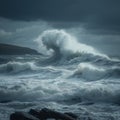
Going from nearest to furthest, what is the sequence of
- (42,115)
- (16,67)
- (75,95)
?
(42,115) < (75,95) < (16,67)

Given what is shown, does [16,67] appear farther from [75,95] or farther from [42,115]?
[42,115]

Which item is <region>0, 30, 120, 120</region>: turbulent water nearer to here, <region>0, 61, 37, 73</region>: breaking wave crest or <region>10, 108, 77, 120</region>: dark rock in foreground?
<region>10, 108, 77, 120</region>: dark rock in foreground

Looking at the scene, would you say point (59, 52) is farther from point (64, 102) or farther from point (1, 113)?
point (1, 113)

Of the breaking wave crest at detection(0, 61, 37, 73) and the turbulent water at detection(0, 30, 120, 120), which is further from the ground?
the breaking wave crest at detection(0, 61, 37, 73)

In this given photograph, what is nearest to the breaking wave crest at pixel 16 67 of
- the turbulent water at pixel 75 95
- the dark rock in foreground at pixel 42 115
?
the turbulent water at pixel 75 95

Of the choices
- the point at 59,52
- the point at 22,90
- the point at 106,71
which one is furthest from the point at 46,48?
the point at 22,90

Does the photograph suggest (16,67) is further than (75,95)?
Yes

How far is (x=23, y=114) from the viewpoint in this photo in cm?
1066

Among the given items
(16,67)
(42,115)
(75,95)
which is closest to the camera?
(42,115)

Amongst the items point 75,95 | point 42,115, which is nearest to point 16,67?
point 75,95

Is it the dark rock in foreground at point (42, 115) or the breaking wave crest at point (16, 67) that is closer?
the dark rock in foreground at point (42, 115)

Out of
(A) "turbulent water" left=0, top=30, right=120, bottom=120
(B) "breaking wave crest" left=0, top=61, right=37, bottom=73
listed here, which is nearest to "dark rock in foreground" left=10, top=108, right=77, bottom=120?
(A) "turbulent water" left=0, top=30, right=120, bottom=120

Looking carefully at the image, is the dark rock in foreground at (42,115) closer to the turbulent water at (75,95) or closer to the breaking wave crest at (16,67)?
the turbulent water at (75,95)

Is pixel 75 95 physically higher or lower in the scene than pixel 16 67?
lower
